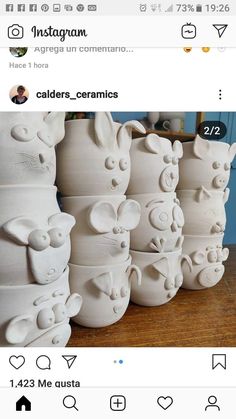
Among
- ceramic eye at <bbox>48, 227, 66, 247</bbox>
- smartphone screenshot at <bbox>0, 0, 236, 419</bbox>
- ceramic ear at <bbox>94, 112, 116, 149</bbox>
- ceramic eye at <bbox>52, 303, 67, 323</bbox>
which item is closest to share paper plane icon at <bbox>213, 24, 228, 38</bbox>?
smartphone screenshot at <bbox>0, 0, 236, 419</bbox>

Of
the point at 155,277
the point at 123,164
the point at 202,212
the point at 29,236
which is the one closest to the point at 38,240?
the point at 29,236

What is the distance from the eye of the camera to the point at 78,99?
1.18 feet

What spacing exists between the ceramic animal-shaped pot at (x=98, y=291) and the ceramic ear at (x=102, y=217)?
0.08 meters

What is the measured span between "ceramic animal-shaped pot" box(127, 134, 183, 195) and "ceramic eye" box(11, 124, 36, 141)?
266mm

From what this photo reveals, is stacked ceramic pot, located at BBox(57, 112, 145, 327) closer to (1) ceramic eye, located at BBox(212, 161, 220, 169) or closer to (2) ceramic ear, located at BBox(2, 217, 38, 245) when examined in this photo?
(2) ceramic ear, located at BBox(2, 217, 38, 245)

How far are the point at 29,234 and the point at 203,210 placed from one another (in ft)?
1.55

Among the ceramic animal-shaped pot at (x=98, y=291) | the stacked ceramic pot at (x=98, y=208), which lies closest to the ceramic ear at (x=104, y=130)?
the stacked ceramic pot at (x=98, y=208)

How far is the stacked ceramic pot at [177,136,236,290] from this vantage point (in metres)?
0.70
